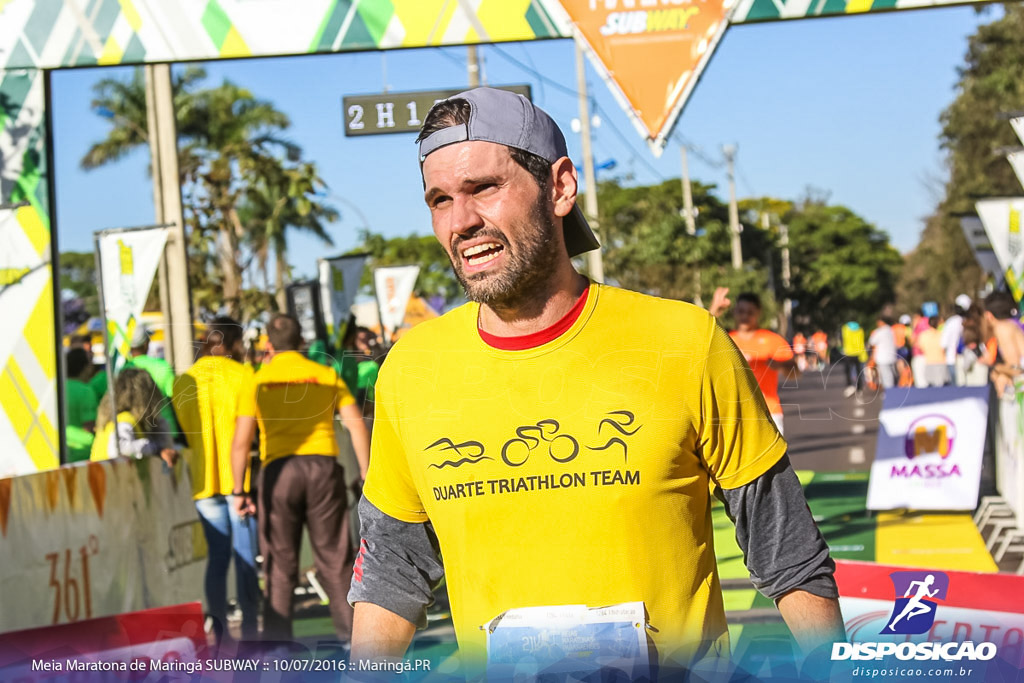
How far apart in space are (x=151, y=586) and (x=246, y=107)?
22496 millimetres

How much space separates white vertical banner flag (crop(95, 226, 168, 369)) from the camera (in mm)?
5055

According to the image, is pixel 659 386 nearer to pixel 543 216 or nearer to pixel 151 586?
pixel 543 216

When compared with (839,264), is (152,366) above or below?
below

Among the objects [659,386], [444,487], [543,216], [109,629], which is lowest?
[109,629]

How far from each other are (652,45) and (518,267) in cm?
232

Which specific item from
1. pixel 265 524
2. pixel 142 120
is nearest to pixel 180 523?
pixel 265 524

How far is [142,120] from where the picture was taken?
86.7 feet

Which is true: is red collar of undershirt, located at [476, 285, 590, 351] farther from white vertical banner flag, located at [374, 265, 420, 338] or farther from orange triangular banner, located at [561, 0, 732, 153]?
white vertical banner flag, located at [374, 265, 420, 338]

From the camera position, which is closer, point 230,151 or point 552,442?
point 552,442

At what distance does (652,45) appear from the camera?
3.90 m

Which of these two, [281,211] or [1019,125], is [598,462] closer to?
[1019,125]

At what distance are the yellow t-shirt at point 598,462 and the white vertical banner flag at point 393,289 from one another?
817 cm

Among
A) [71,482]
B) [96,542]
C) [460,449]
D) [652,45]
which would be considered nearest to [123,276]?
[71,482]

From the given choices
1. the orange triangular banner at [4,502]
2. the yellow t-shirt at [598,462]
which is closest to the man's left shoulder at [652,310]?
the yellow t-shirt at [598,462]
